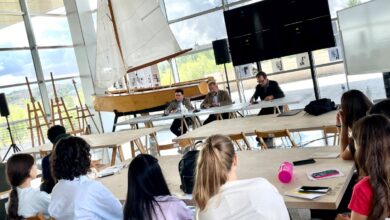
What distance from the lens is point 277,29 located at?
658cm

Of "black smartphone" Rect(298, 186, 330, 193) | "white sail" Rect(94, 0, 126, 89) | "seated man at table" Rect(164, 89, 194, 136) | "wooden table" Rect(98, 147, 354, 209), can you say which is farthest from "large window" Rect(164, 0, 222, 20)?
"black smartphone" Rect(298, 186, 330, 193)

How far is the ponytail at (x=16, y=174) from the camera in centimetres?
260

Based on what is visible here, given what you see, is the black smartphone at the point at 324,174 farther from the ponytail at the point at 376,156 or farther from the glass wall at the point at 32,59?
Result: the glass wall at the point at 32,59

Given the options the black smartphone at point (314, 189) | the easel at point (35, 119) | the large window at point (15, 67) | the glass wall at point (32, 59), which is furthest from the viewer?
the glass wall at point (32, 59)

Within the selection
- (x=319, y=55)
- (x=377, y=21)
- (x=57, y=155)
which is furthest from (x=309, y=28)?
(x=57, y=155)

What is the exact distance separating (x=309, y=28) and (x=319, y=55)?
185 centimetres

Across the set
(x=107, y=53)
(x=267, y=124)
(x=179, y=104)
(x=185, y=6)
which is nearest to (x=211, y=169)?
(x=267, y=124)

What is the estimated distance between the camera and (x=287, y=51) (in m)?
6.54

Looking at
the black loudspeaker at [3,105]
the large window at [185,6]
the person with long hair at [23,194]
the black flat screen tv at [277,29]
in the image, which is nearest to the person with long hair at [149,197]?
the person with long hair at [23,194]

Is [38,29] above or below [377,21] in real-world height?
above

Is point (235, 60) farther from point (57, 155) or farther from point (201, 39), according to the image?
point (57, 155)

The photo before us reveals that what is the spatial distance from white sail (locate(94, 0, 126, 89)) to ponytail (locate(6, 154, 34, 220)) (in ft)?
11.0

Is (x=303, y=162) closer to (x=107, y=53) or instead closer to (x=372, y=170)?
(x=372, y=170)

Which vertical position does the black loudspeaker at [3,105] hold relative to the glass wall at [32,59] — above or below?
below
